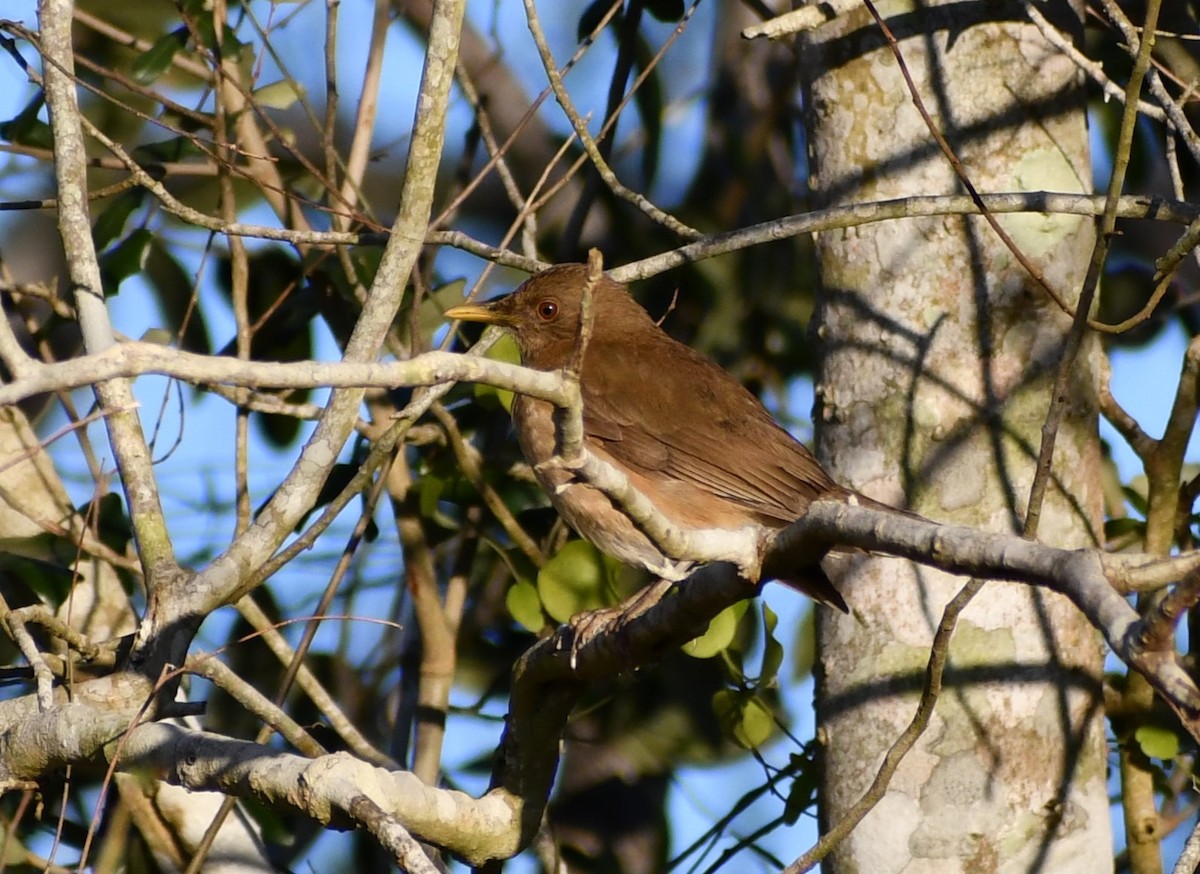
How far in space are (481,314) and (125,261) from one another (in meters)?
1.32

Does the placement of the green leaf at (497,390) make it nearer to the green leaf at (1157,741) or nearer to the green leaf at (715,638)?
the green leaf at (715,638)

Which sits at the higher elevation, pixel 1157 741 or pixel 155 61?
pixel 155 61

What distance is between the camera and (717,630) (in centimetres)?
518

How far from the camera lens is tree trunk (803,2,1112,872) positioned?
4613 mm

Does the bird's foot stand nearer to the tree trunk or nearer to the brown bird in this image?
the brown bird

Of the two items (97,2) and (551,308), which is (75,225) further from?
(97,2)

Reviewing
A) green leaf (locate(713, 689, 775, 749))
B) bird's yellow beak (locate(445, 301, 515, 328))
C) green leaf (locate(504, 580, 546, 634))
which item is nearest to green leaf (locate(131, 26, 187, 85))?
bird's yellow beak (locate(445, 301, 515, 328))

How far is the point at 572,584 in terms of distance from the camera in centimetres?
536

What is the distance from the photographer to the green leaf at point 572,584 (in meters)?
5.32

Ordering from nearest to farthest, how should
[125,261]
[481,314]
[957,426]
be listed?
[957,426] < [125,261] < [481,314]

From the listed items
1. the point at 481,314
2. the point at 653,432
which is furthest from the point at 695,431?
the point at 481,314

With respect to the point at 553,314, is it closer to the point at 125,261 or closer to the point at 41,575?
the point at 125,261

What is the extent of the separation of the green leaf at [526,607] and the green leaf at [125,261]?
5.99ft

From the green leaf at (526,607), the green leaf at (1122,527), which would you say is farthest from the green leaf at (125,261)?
the green leaf at (1122,527)
